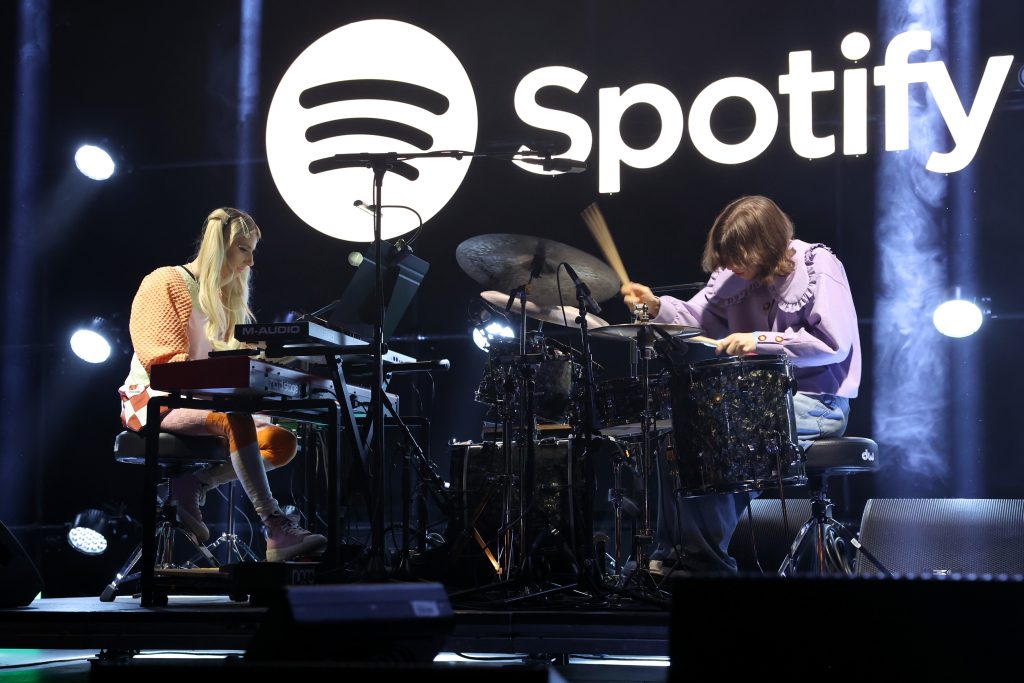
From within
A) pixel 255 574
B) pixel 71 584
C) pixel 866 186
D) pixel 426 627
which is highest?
pixel 866 186

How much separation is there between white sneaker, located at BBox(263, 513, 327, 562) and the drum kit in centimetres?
70

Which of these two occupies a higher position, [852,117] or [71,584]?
[852,117]

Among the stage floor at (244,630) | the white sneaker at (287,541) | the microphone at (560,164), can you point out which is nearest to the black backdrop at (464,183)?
the microphone at (560,164)

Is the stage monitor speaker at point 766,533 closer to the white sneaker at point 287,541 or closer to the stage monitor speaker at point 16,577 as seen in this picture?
the white sneaker at point 287,541

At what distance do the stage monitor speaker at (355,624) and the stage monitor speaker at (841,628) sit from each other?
464 millimetres

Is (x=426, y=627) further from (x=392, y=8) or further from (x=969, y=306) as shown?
(x=392, y=8)

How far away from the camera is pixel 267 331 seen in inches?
136

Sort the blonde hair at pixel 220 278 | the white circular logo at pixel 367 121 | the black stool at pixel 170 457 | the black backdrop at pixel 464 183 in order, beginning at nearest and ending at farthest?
the black stool at pixel 170 457, the blonde hair at pixel 220 278, the black backdrop at pixel 464 183, the white circular logo at pixel 367 121

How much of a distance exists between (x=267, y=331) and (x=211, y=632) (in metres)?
0.99

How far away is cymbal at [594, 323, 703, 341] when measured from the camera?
142 inches

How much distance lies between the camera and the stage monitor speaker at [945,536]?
4.18 m

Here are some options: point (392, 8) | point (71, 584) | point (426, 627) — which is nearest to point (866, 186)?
point (392, 8)

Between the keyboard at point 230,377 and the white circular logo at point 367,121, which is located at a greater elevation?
the white circular logo at point 367,121

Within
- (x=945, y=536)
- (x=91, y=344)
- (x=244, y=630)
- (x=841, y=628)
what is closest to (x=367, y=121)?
(x=91, y=344)
